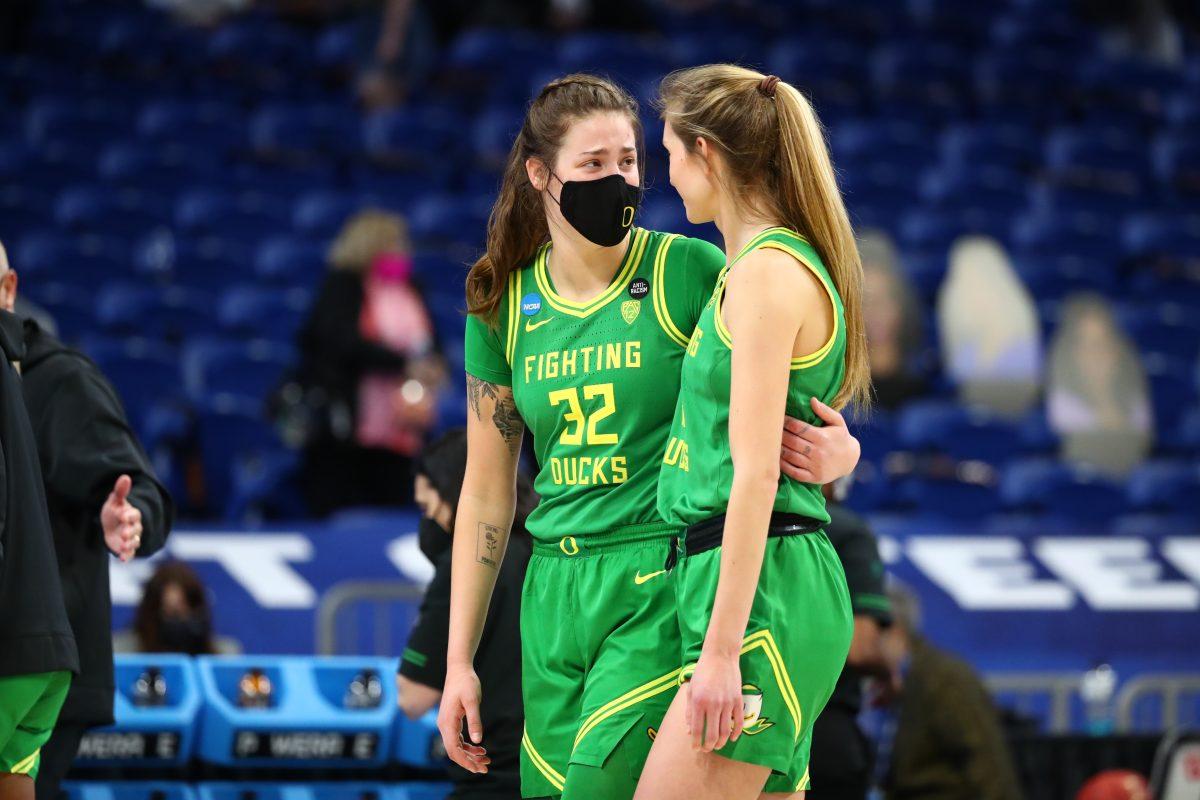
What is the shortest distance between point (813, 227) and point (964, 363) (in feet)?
26.3

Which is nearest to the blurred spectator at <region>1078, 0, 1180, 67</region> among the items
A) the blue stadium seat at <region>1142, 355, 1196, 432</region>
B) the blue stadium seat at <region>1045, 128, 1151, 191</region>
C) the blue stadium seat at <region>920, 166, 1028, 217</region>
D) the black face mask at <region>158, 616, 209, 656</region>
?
the blue stadium seat at <region>1045, 128, 1151, 191</region>

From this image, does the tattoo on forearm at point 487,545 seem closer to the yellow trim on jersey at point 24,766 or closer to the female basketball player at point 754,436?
the female basketball player at point 754,436

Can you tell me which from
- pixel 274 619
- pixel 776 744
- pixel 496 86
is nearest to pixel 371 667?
pixel 274 619

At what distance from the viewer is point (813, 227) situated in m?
3.20

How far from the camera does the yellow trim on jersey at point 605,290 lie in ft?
11.6

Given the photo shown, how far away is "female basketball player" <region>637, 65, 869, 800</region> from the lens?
3.03m

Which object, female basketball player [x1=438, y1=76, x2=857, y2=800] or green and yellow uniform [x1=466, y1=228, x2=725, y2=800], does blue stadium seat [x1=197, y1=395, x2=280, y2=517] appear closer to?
female basketball player [x1=438, y1=76, x2=857, y2=800]

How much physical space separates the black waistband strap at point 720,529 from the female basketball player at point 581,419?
0.14m

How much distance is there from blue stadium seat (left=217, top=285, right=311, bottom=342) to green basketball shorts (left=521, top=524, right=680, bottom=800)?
743cm

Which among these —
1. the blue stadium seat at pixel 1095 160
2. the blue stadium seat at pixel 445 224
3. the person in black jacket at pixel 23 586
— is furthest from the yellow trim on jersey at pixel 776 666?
the blue stadium seat at pixel 1095 160

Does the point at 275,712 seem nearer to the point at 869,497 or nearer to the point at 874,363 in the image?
the point at 869,497

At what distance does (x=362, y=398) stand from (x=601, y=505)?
19.2 feet

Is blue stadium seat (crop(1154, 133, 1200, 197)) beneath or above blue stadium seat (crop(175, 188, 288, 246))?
above

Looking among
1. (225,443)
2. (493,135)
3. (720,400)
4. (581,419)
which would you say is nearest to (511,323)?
(581,419)
